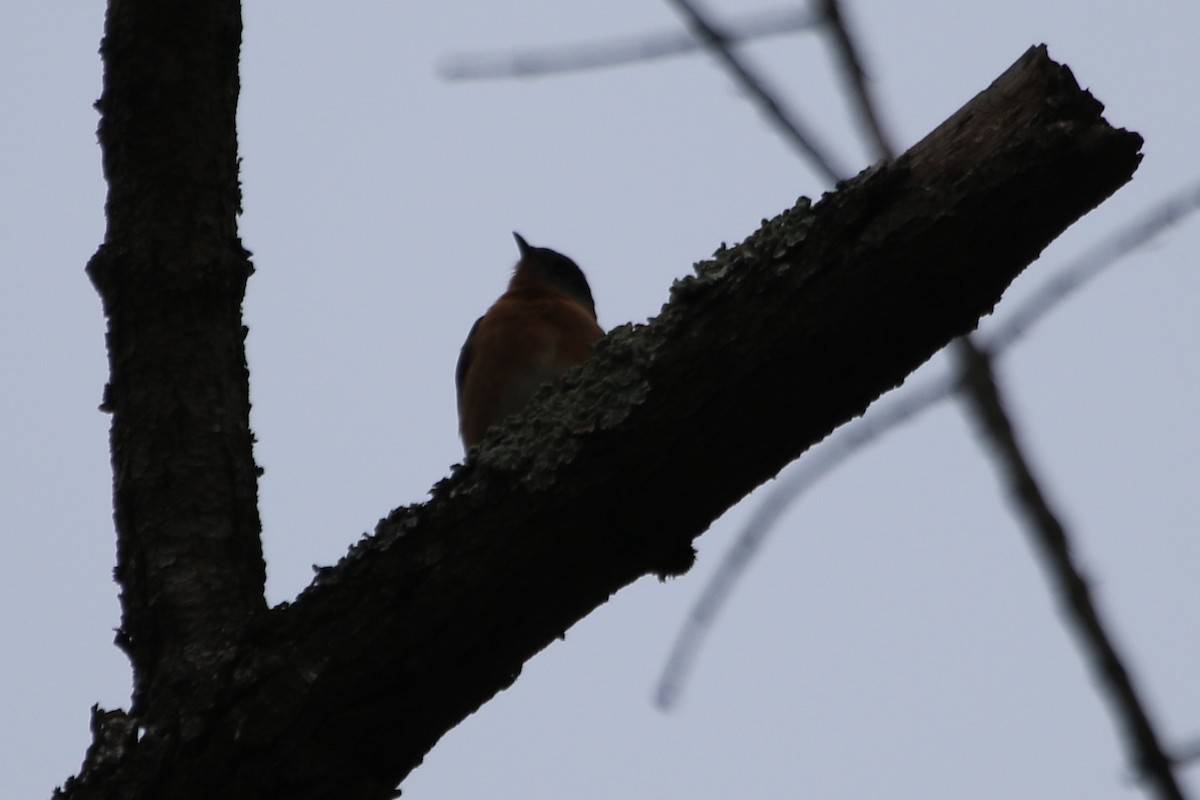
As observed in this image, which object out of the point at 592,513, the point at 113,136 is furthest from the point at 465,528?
the point at 113,136

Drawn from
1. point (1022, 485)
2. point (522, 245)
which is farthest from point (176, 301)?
point (522, 245)

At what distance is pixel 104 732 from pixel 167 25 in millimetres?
1712

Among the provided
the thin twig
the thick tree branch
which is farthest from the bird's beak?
the thin twig

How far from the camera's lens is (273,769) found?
2562mm

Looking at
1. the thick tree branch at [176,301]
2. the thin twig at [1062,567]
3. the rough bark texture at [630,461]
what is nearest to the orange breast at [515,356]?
the thick tree branch at [176,301]

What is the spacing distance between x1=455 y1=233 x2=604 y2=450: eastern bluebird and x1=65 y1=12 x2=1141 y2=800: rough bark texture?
2717 mm

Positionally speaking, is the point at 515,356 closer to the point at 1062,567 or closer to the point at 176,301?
the point at 176,301

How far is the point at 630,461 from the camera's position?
2574mm

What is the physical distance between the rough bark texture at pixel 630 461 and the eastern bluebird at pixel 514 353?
8.92 ft

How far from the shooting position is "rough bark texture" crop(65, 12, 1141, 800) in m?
2.41

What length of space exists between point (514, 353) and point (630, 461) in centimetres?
324

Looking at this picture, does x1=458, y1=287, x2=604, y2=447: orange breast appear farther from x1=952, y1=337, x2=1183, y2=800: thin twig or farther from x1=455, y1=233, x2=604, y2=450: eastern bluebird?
x1=952, y1=337, x2=1183, y2=800: thin twig

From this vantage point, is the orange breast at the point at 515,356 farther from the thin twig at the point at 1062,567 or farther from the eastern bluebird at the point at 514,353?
the thin twig at the point at 1062,567

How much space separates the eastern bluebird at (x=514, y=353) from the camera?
5703 millimetres
